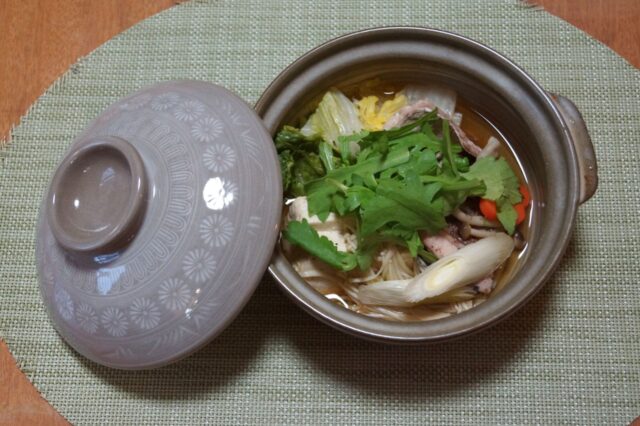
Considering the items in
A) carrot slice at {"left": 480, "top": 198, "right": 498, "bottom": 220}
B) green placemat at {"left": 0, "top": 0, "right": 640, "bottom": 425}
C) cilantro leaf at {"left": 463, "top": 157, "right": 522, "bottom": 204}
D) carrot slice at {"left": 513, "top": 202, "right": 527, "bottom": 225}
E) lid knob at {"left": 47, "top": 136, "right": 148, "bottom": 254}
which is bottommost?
green placemat at {"left": 0, "top": 0, "right": 640, "bottom": 425}

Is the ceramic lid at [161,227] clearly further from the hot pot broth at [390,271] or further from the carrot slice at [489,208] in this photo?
the carrot slice at [489,208]

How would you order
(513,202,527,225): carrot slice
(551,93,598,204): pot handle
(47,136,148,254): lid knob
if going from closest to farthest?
1. (47,136,148,254): lid knob
2. (551,93,598,204): pot handle
3. (513,202,527,225): carrot slice

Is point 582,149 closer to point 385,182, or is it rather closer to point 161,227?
point 385,182

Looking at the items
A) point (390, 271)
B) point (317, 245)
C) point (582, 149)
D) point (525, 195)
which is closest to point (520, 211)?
point (525, 195)

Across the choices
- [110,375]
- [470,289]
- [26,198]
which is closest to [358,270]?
[470,289]

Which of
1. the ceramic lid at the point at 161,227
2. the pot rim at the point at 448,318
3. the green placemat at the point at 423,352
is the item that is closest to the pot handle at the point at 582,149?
the pot rim at the point at 448,318

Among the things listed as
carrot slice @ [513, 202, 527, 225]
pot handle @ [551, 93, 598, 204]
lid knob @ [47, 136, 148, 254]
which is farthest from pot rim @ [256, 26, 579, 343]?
lid knob @ [47, 136, 148, 254]

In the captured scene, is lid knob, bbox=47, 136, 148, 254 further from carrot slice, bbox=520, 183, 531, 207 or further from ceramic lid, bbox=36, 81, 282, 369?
carrot slice, bbox=520, 183, 531, 207
